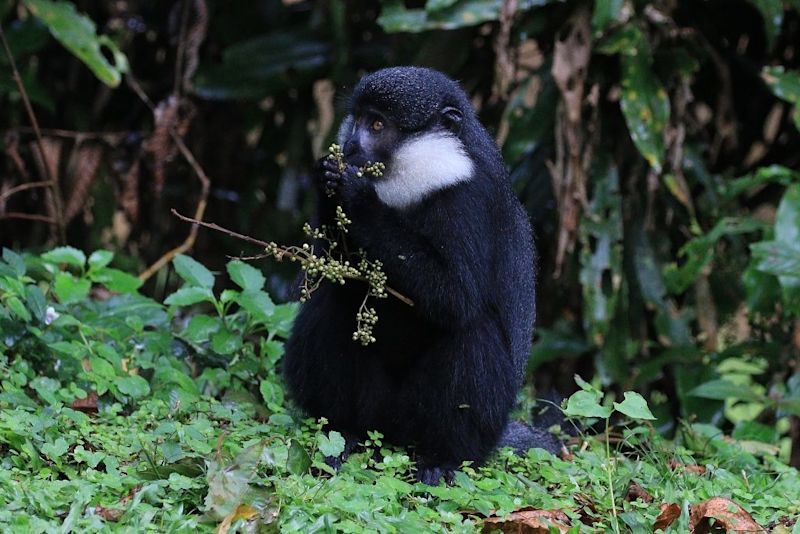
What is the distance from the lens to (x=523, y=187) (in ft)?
21.8

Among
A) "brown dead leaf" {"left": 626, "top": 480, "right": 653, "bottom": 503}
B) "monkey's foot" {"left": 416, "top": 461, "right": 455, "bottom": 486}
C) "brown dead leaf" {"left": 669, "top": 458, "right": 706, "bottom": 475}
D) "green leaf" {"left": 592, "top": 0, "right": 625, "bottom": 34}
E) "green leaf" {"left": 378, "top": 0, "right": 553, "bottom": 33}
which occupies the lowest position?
"brown dead leaf" {"left": 669, "top": 458, "right": 706, "bottom": 475}

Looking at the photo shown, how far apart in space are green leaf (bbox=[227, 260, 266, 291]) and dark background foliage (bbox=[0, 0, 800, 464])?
4.88 ft

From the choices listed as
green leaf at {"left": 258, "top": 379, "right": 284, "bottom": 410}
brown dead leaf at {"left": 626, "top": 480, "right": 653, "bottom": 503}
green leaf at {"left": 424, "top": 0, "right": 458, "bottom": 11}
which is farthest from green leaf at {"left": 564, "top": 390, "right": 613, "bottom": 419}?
green leaf at {"left": 424, "top": 0, "right": 458, "bottom": 11}

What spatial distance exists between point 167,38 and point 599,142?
121 inches

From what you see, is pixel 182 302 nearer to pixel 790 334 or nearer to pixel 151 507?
pixel 151 507

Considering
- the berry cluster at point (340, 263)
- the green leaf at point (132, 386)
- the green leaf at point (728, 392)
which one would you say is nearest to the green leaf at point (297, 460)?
the berry cluster at point (340, 263)

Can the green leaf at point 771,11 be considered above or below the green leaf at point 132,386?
above

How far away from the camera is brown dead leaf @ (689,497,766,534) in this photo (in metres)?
3.30

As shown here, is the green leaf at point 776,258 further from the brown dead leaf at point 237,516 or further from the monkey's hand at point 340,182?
the brown dead leaf at point 237,516

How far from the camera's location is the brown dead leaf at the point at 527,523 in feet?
10.2

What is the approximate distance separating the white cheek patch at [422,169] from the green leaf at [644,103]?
2.25m

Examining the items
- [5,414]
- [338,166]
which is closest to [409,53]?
[338,166]

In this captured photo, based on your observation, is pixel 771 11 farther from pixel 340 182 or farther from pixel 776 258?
pixel 340 182

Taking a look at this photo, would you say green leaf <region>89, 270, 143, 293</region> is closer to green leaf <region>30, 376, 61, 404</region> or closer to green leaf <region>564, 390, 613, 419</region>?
green leaf <region>30, 376, 61, 404</region>
